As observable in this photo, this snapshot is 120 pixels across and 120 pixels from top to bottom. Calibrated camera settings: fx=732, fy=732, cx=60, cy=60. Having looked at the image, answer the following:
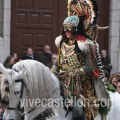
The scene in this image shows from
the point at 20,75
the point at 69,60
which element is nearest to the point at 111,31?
the point at 69,60

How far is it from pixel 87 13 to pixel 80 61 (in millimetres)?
865

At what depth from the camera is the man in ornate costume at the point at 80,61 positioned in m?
10.6

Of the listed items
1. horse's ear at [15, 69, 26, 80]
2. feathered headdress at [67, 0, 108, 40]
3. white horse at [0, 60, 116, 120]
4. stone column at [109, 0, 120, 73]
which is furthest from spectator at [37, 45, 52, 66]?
horse's ear at [15, 69, 26, 80]

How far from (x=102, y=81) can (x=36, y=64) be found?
57.8 inches

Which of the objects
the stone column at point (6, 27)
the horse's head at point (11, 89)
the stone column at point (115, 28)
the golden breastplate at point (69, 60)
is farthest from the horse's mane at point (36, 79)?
the stone column at point (115, 28)

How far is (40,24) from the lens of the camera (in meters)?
20.5

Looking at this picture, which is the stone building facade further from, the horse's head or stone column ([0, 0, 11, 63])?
the horse's head

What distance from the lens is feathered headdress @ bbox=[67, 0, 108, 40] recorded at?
36.8 ft

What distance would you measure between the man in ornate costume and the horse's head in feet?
2.90

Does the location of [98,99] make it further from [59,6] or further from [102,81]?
[59,6]

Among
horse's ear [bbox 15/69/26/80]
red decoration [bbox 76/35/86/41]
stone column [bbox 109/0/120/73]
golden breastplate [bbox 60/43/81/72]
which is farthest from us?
stone column [bbox 109/0/120/73]

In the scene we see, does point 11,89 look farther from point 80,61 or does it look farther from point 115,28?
point 115,28

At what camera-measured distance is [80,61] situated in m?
10.8

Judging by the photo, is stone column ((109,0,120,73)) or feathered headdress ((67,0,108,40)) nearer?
feathered headdress ((67,0,108,40))
